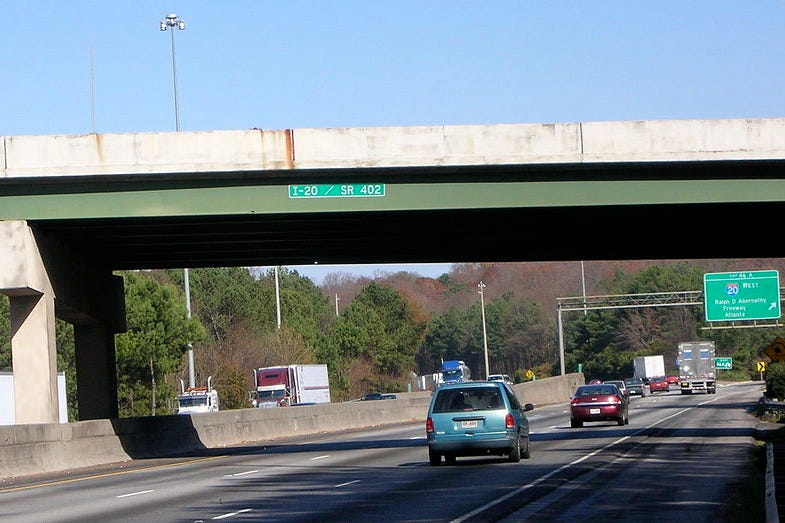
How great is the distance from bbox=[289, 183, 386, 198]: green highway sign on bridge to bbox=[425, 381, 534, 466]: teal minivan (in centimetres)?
428

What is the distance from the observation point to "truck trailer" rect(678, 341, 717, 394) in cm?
8894

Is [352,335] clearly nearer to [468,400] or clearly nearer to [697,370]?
[697,370]

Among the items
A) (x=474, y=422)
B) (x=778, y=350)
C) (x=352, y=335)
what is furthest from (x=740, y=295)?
(x=352, y=335)

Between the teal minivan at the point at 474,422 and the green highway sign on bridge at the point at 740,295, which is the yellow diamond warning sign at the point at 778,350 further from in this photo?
the green highway sign on bridge at the point at 740,295

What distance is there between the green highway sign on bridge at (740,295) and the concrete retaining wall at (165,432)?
15429 millimetres

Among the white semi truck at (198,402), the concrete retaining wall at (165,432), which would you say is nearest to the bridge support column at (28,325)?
the concrete retaining wall at (165,432)

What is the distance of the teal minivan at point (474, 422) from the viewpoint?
78.7ft

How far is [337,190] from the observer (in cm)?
2561

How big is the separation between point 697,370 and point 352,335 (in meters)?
40.3

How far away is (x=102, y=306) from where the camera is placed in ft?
108

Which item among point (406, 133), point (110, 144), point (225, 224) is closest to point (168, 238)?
point (225, 224)

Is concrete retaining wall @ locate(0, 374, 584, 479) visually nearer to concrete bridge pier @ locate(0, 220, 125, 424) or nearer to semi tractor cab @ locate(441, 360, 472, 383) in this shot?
concrete bridge pier @ locate(0, 220, 125, 424)

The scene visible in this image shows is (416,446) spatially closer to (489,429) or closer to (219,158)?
(489,429)

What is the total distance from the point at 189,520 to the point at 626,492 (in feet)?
19.8
